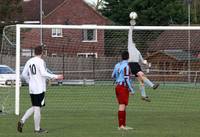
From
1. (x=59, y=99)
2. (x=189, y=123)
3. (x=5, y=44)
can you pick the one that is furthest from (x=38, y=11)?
(x=189, y=123)

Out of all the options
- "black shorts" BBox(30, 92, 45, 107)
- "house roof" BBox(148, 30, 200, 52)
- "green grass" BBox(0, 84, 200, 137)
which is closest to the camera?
"black shorts" BBox(30, 92, 45, 107)

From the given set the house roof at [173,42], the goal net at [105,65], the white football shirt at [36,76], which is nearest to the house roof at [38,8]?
the house roof at [173,42]

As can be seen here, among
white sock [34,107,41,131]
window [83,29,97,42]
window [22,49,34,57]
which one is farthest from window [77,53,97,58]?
white sock [34,107,41,131]

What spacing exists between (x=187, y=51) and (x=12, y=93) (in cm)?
1484

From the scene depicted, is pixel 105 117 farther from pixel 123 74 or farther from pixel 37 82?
pixel 37 82

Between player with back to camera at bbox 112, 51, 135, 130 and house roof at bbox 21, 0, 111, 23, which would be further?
house roof at bbox 21, 0, 111, 23

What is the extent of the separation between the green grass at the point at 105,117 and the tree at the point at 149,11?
42.0 meters

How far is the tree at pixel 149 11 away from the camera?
73.6 m

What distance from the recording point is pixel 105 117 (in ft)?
64.3

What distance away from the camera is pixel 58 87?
34.9 meters

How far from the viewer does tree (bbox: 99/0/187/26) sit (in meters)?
73.6

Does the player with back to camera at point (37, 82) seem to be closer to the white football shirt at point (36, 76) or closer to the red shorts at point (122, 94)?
the white football shirt at point (36, 76)

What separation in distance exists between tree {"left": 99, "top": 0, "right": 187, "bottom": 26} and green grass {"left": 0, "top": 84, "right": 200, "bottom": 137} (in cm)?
4199

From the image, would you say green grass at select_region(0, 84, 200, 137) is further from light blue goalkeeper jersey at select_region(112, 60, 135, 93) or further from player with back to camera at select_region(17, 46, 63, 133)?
light blue goalkeeper jersey at select_region(112, 60, 135, 93)
